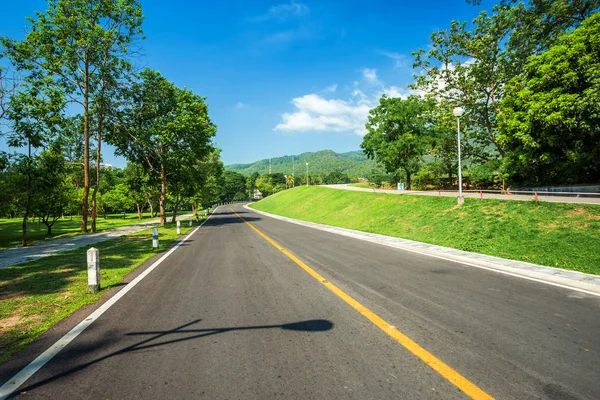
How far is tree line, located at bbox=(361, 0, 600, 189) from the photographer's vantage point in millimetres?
18047

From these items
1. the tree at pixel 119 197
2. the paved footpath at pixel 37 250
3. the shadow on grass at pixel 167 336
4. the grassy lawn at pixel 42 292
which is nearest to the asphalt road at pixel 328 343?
the shadow on grass at pixel 167 336

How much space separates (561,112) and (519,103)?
462 cm

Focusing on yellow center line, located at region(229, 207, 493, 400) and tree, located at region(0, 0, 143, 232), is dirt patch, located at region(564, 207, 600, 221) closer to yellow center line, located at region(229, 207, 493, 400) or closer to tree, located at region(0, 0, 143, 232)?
yellow center line, located at region(229, 207, 493, 400)

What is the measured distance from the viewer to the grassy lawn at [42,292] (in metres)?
4.09

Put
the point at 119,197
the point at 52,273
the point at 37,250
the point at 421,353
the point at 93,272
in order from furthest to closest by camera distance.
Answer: the point at 119,197 → the point at 37,250 → the point at 52,273 → the point at 93,272 → the point at 421,353

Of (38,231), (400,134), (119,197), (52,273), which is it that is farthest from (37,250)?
(119,197)

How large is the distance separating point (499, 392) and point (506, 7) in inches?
1383

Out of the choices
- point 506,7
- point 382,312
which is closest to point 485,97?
point 506,7

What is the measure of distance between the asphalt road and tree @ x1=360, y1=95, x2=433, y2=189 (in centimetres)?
3513

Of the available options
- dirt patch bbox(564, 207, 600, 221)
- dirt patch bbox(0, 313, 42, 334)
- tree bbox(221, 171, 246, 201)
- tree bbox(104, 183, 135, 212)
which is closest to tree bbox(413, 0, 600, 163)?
dirt patch bbox(564, 207, 600, 221)

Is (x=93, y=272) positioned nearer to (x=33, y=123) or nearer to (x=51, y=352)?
(x=51, y=352)

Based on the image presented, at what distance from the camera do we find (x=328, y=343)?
353cm

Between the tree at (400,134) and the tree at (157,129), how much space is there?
2508 cm

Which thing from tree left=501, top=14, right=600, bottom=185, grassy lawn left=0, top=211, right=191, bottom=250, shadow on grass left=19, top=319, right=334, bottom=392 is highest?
tree left=501, top=14, right=600, bottom=185
